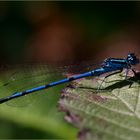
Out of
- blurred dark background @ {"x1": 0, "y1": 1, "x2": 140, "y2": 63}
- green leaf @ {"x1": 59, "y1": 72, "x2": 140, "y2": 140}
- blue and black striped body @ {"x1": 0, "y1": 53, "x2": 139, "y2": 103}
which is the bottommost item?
green leaf @ {"x1": 59, "y1": 72, "x2": 140, "y2": 140}

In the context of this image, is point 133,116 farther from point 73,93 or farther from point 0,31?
point 0,31

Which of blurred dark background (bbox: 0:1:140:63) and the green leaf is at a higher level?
blurred dark background (bbox: 0:1:140:63)

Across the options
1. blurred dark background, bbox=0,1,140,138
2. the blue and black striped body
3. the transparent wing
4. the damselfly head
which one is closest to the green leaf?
the blue and black striped body

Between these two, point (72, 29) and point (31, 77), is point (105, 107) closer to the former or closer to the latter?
point (31, 77)

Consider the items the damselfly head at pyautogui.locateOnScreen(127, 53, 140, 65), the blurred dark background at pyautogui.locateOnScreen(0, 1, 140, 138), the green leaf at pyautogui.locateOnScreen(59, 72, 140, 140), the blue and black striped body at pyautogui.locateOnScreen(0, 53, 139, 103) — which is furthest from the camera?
the blurred dark background at pyautogui.locateOnScreen(0, 1, 140, 138)

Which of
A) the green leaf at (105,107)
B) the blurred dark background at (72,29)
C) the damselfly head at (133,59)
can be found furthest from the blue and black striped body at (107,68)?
the blurred dark background at (72,29)

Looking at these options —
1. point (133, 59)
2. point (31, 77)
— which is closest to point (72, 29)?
point (31, 77)

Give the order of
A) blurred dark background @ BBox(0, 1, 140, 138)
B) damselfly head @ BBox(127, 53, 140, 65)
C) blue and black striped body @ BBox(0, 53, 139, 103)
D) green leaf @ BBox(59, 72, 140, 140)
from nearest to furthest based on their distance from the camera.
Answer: green leaf @ BBox(59, 72, 140, 140) < blue and black striped body @ BBox(0, 53, 139, 103) < damselfly head @ BBox(127, 53, 140, 65) < blurred dark background @ BBox(0, 1, 140, 138)

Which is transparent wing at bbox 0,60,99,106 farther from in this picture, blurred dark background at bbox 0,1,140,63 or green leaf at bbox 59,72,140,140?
blurred dark background at bbox 0,1,140,63
